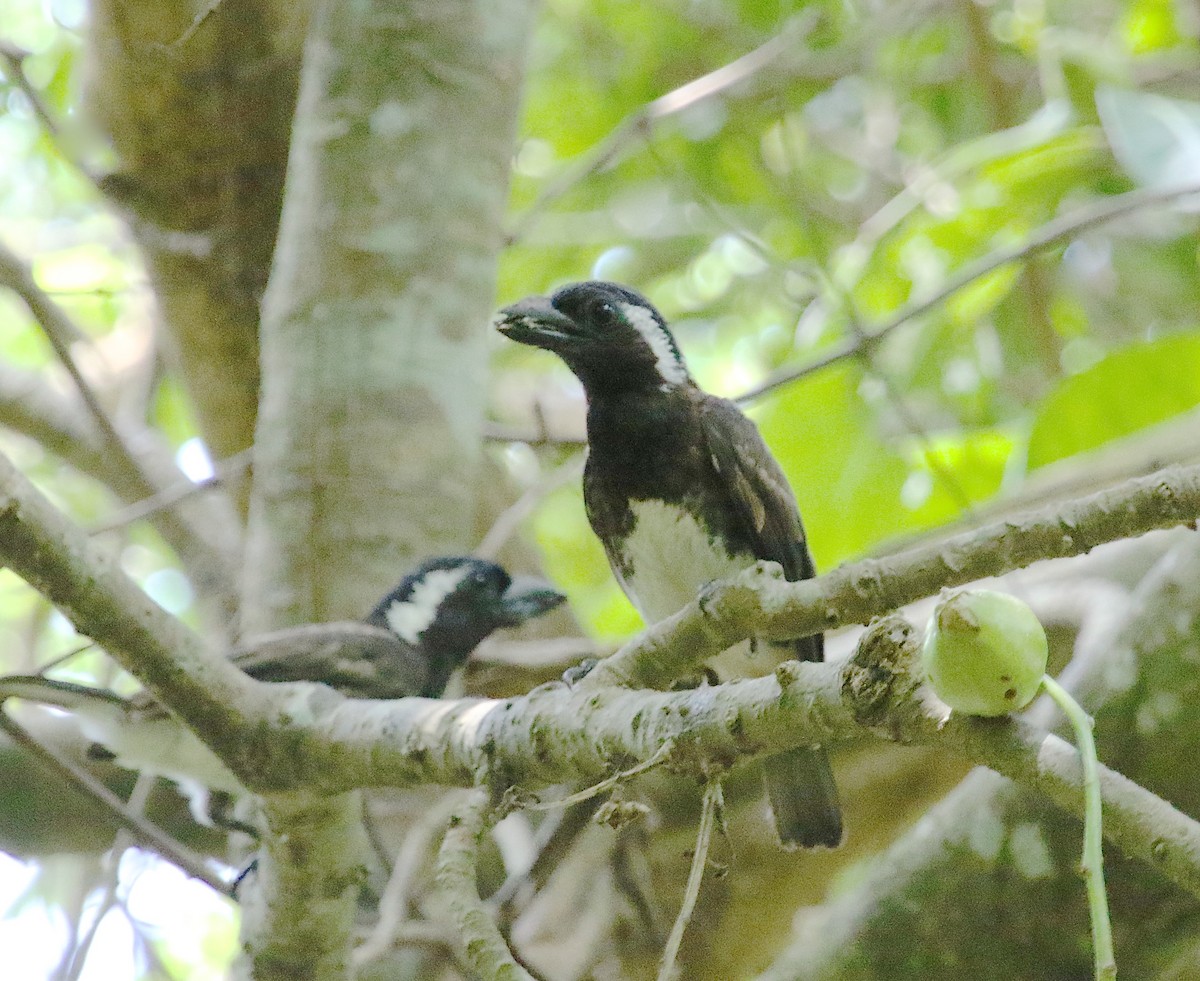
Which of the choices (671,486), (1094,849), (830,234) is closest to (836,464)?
(671,486)

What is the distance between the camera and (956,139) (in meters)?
5.80

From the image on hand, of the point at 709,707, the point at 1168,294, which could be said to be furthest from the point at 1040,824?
the point at 1168,294

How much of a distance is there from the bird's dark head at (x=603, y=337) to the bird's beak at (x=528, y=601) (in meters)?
0.89

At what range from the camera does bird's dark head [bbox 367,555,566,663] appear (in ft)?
10.8

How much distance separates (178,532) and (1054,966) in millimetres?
2638

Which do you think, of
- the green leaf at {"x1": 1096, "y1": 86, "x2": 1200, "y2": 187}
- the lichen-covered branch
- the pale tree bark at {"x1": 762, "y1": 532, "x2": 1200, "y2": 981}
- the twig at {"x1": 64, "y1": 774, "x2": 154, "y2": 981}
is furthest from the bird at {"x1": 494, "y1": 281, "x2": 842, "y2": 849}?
the twig at {"x1": 64, "y1": 774, "x2": 154, "y2": 981}

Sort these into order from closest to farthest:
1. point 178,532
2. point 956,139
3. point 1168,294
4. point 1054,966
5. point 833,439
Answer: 1. point 1054,966
2. point 833,439
3. point 178,532
4. point 1168,294
5. point 956,139

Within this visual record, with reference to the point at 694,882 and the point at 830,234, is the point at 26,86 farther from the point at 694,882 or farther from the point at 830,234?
the point at 830,234

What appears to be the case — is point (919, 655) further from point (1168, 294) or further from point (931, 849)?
point (1168, 294)

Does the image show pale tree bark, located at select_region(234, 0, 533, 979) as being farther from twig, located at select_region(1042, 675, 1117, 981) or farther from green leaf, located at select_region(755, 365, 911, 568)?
→ twig, located at select_region(1042, 675, 1117, 981)

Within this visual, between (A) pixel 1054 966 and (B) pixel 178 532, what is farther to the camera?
(B) pixel 178 532

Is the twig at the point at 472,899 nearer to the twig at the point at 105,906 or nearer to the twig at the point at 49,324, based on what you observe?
the twig at the point at 105,906

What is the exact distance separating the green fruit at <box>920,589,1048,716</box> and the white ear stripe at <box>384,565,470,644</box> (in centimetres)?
226

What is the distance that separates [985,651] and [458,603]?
2.58 m
